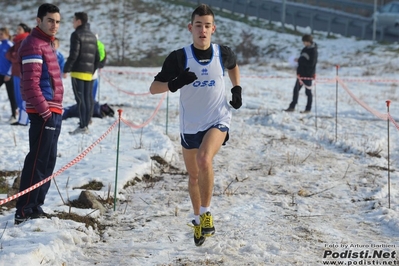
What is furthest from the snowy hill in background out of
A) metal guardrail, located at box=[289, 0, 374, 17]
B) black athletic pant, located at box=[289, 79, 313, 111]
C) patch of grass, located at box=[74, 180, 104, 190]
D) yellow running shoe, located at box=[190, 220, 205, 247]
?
yellow running shoe, located at box=[190, 220, 205, 247]

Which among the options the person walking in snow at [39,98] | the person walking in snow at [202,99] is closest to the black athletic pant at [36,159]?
the person walking in snow at [39,98]

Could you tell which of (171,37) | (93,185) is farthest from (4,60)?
(171,37)

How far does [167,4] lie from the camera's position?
146 feet

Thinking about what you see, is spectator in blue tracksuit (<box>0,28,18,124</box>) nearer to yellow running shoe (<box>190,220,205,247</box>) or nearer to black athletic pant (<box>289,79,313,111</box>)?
Answer: black athletic pant (<box>289,79,313,111</box>)

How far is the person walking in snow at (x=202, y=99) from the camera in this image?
15.9 ft

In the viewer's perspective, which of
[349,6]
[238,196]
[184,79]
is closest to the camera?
[184,79]

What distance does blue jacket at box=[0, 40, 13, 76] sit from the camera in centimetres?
1073

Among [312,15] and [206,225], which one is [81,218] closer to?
[206,225]

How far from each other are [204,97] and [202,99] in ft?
0.08

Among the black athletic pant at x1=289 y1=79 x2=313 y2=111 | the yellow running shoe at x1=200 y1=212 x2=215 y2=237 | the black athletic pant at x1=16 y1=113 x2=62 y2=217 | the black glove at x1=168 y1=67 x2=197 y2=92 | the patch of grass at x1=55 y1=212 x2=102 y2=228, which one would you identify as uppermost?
the black glove at x1=168 y1=67 x2=197 y2=92

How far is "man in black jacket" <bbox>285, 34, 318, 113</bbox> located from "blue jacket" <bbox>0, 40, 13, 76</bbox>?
6.19 m

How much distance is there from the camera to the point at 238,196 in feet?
21.5

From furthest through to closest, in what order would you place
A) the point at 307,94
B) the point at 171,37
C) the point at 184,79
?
1. the point at 171,37
2. the point at 307,94
3. the point at 184,79

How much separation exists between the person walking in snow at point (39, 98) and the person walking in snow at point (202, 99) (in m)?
1.02
